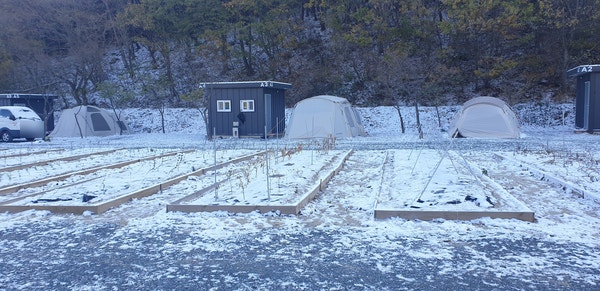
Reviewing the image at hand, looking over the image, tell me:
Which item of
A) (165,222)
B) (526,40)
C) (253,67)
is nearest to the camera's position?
(165,222)

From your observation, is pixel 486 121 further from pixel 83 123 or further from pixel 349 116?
pixel 83 123

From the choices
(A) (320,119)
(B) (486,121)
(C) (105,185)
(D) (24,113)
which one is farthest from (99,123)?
(B) (486,121)

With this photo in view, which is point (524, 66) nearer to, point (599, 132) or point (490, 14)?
point (490, 14)

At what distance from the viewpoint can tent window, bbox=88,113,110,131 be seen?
24.9 meters

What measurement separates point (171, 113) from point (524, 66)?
20779 millimetres

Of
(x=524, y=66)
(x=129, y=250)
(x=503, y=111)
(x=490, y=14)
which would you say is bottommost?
(x=129, y=250)

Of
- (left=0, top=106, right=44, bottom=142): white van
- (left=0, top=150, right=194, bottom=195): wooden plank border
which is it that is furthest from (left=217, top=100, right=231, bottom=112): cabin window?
(left=0, top=150, right=194, bottom=195): wooden plank border

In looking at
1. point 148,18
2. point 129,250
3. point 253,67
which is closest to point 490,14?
point 253,67

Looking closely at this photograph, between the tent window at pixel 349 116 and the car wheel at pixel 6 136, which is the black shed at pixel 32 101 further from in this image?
the tent window at pixel 349 116

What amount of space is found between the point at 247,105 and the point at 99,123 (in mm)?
9119

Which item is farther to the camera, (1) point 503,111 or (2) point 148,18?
(2) point 148,18

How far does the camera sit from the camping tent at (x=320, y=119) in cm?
2000

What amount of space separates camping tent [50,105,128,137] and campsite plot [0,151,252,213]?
46.1ft

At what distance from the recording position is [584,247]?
4.76 m
